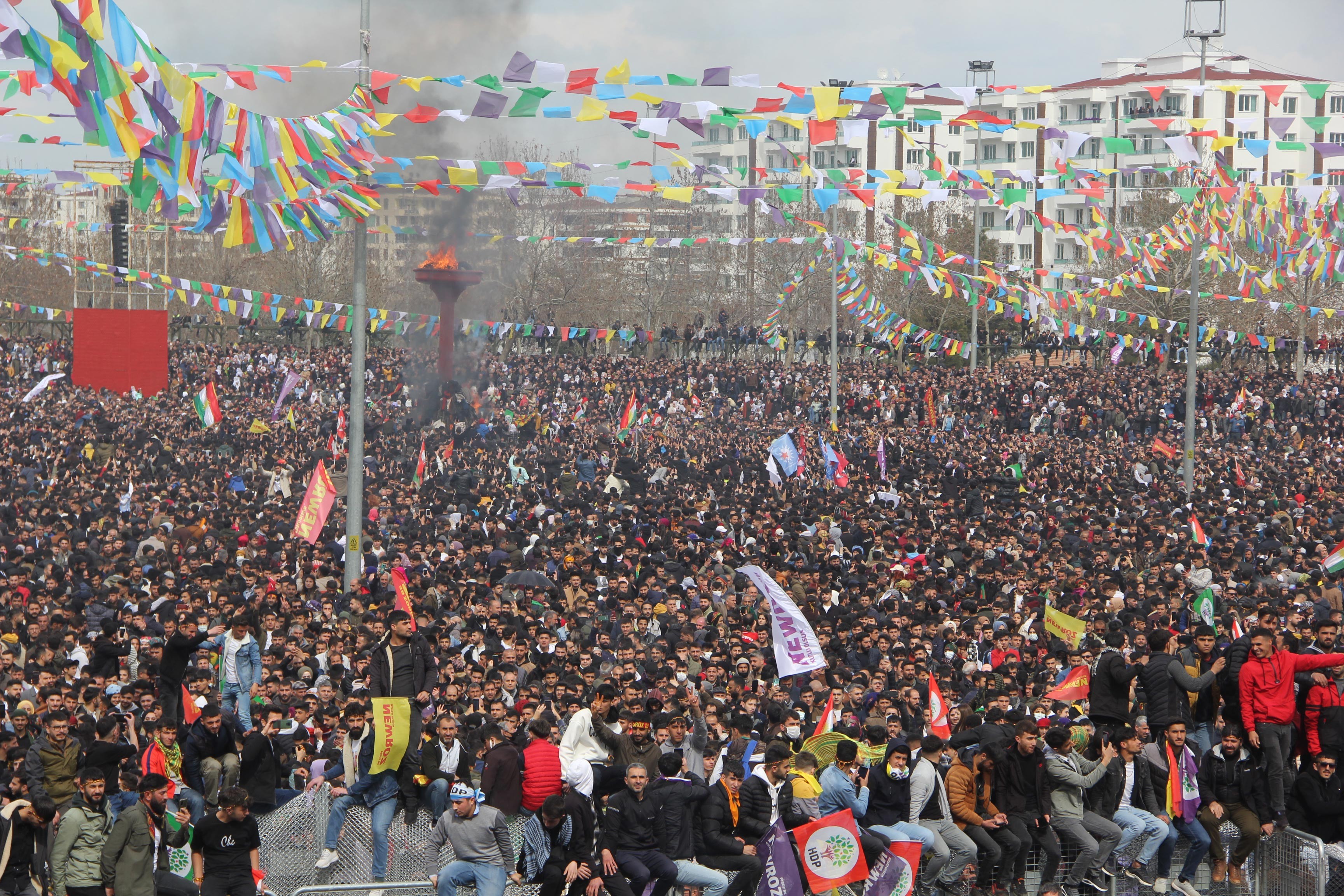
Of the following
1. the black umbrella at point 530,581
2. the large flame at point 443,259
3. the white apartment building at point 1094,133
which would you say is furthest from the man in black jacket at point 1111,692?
the white apartment building at point 1094,133

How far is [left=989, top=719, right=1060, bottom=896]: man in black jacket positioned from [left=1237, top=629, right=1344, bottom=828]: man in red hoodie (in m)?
1.44

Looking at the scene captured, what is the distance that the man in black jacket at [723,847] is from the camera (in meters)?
8.59

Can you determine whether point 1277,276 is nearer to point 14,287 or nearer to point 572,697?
point 572,697

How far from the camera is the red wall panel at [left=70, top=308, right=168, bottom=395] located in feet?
124

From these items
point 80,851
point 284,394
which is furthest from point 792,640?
point 284,394

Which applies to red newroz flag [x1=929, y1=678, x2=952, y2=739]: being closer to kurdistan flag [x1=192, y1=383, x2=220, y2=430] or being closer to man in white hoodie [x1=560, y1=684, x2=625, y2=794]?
man in white hoodie [x1=560, y1=684, x2=625, y2=794]

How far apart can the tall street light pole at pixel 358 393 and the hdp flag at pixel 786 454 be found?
860 centimetres

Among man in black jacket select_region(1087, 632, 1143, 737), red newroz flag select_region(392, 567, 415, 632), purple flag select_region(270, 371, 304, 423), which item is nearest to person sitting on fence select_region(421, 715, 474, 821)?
man in black jacket select_region(1087, 632, 1143, 737)

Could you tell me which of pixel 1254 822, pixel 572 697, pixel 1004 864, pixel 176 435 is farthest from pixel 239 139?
pixel 176 435

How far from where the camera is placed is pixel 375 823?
29.8 ft

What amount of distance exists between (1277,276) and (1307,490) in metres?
5.58

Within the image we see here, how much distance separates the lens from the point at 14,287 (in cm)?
6500

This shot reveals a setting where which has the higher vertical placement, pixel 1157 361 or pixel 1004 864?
pixel 1157 361

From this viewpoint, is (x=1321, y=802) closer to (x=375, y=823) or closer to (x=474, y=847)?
(x=474, y=847)
